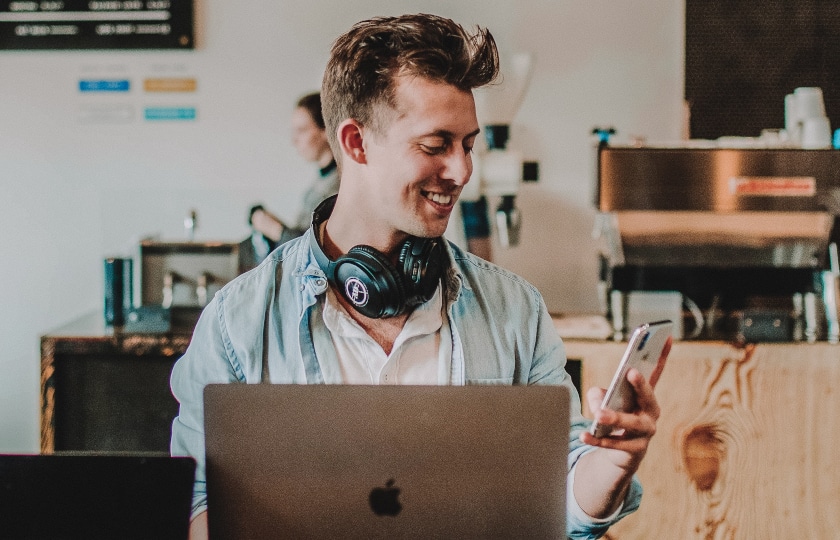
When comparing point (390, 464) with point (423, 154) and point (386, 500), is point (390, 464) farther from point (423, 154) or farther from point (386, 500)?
point (423, 154)

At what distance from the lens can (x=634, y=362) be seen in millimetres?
989

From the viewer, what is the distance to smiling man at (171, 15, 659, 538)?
1.32 meters

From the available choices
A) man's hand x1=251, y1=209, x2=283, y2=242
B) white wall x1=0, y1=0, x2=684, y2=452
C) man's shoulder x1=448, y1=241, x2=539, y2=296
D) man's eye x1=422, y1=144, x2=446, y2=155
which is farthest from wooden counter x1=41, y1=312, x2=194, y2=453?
man's eye x1=422, y1=144, x2=446, y2=155

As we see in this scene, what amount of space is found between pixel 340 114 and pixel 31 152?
264 cm

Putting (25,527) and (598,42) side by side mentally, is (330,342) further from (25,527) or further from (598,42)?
(598,42)

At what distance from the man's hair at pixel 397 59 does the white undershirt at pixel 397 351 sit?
0.32 m

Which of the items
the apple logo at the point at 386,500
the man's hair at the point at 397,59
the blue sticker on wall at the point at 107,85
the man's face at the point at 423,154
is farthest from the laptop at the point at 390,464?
the blue sticker on wall at the point at 107,85

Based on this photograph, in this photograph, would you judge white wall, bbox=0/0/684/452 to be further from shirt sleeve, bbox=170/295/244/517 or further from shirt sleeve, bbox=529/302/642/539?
shirt sleeve, bbox=170/295/244/517

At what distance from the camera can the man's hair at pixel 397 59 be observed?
4.33 feet

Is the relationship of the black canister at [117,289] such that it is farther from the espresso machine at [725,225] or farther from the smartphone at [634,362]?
the smartphone at [634,362]

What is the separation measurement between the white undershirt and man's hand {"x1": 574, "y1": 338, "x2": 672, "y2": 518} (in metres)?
0.27

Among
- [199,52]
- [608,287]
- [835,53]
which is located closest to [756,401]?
[608,287]

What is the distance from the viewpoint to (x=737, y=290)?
264 centimetres

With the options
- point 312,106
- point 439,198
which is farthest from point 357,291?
point 312,106
